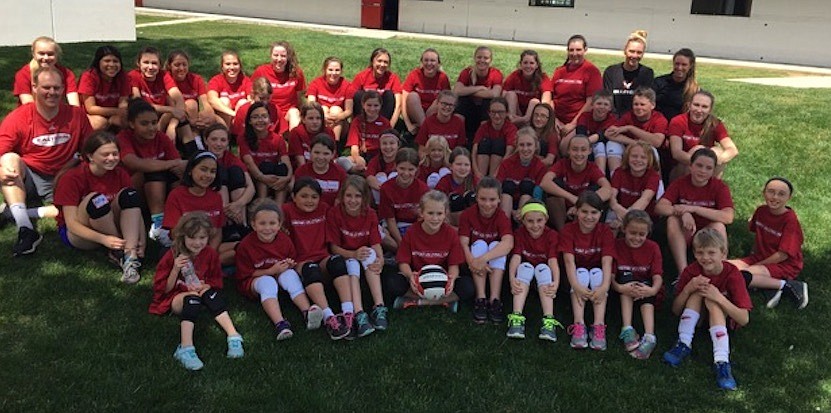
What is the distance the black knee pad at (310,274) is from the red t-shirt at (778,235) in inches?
139

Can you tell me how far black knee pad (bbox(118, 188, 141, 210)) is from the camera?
4.91 meters

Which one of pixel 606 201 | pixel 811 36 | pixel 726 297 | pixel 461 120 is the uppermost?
pixel 811 36

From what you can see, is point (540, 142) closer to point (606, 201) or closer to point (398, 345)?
point (606, 201)

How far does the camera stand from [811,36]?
20.5 meters

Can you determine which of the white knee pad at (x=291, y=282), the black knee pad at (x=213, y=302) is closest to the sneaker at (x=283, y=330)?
the white knee pad at (x=291, y=282)

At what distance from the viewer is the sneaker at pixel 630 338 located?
173 inches

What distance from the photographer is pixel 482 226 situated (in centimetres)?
506

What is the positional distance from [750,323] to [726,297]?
1.87 ft

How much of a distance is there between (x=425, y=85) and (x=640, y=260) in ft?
12.8

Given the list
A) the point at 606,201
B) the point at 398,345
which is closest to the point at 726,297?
the point at 606,201

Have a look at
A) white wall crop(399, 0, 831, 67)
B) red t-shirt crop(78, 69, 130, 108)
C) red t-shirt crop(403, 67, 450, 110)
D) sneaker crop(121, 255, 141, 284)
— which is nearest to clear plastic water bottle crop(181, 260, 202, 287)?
sneaker crop(121, 255, 141, 284)

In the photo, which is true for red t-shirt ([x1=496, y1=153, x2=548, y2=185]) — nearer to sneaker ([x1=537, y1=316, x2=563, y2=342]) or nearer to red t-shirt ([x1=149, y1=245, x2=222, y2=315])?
sneaker ([x1=537, y1=316, x2=563, y2=342])

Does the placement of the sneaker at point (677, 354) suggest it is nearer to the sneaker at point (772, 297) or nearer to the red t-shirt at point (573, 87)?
the sneaker at point (772, 297)

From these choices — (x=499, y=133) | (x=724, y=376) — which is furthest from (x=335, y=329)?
(x=499, y=133)
